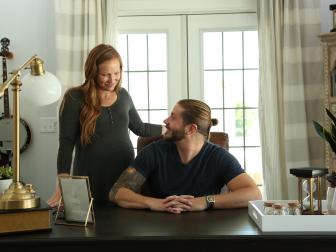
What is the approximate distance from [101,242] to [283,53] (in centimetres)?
287

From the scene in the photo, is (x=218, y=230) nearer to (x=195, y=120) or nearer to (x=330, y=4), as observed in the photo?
(x=195, y=120)

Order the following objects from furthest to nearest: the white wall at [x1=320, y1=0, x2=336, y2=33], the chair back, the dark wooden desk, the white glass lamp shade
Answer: the white wall at [x1=320, y1=0, x2=336, y2=33] < the chair back < the white glass lamp shade < the dark wooden desk

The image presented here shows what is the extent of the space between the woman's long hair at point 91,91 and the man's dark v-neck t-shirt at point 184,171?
40 cm

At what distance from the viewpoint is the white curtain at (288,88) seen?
12.7 ft

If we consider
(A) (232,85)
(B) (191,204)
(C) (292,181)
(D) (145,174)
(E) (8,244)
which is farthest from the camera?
(A) (232,85)

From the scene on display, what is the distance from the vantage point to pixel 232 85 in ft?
13.7

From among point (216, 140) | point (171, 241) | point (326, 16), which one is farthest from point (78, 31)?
point (171, 241)

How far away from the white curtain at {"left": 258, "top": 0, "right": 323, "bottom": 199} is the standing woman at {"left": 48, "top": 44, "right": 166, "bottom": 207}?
1.63 metres

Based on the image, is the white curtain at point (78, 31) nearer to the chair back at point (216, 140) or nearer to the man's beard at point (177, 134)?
the chair back at point (216, 140)

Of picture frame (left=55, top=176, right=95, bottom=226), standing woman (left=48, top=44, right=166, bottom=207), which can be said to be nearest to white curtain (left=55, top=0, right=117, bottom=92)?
standing woman (left=48, top=44, right=166, bottom=207)

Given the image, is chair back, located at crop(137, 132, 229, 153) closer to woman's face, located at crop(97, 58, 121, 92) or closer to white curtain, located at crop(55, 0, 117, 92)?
woman's face, located at crop(97, 58, 121, 92)

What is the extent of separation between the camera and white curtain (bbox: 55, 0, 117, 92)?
3953 mm

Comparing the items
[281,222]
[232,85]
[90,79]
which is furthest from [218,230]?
[232,85]

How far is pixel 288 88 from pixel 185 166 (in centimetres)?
198
